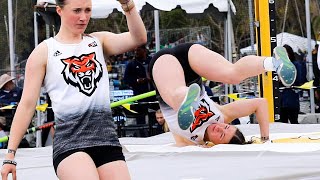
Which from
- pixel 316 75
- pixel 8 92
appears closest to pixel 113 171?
pixel 8 92

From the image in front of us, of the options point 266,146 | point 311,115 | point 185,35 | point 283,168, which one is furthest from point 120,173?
point 185,35

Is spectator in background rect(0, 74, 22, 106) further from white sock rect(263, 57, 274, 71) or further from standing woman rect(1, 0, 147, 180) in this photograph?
standing woman rect(1, 0, 147, 180)

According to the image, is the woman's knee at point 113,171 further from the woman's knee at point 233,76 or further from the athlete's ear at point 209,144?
the athlete's ear at point 209,144

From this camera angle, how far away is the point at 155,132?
9039 mm

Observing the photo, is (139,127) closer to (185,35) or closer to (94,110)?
(185,35)

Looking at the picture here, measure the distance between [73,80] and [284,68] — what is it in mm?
1628

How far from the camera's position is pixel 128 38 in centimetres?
327

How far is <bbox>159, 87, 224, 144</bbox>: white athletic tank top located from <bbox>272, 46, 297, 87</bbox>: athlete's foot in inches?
30.7

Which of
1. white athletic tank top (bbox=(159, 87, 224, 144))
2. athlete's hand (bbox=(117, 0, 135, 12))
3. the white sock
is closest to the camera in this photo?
athlete's hand (bbox=(117, 0, 135, 12))

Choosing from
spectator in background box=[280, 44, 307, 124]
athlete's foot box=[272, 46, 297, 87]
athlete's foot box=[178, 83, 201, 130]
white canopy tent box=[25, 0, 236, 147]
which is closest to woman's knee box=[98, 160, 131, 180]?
athlete's foot box=[178, 83, 201, 130]

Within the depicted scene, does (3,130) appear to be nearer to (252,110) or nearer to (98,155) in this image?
(252,110)

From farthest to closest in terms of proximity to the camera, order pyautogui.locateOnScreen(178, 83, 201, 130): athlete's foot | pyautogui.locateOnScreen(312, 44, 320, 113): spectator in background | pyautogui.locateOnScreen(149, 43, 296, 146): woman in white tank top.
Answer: pyautogui.locateOnScreen(312, 44, 320, 113): spectator in background → pyautogui.locateOnScreen(149, 43, 296, 146): woman in white tank top → pyautogui.locateOnScreen(178, 83, 201, 130): athlete's foot

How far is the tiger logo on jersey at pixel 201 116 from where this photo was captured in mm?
4910

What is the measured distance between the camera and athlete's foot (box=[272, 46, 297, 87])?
167 inches
